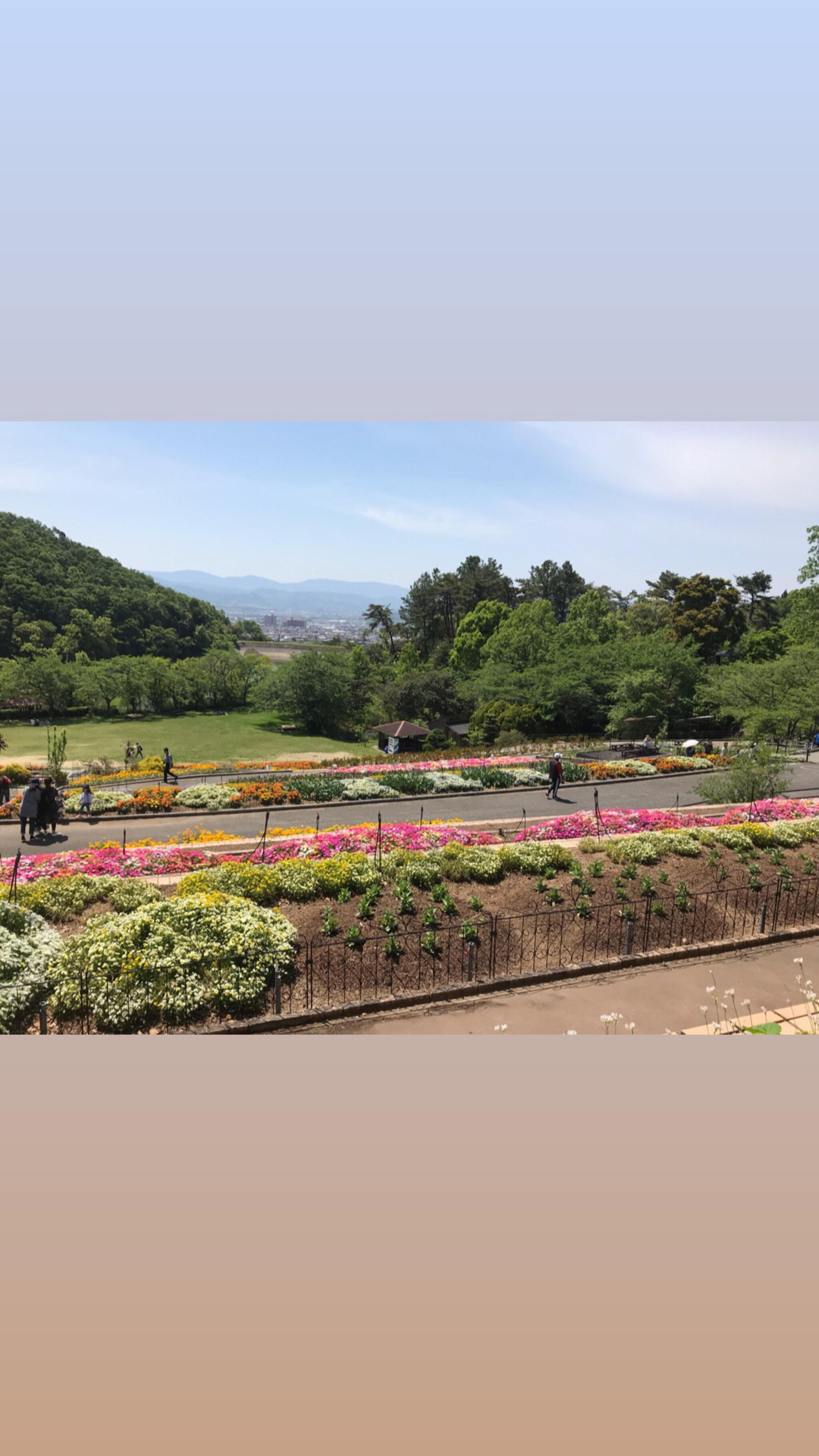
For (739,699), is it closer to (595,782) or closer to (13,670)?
(595,782)

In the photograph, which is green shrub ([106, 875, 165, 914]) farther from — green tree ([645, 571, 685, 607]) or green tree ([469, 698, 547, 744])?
green tree ([645, 571, 685, 607])

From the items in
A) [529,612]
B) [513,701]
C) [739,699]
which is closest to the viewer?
A: [739,699]

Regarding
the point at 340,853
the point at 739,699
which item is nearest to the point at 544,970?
the point at 340,853

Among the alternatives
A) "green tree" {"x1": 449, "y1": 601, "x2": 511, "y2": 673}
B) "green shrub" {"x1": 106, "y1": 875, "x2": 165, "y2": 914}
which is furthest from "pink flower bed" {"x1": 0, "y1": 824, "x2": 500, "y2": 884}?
"green tree" {"x1": 449, "y1": 601, "x2": 511, "y2": 673}

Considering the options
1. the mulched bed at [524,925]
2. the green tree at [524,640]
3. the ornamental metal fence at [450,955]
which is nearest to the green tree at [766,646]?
the green tree at [524,640]

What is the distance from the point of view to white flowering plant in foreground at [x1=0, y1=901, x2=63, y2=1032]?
5664 millimetres

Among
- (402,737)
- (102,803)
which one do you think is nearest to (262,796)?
(102,803)

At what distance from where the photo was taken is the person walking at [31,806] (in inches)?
515

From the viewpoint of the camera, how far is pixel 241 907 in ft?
23.2

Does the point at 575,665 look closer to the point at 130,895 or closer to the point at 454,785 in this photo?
the point at 454,785

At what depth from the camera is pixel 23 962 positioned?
6.15 metres

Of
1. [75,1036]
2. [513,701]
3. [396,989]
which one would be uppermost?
[513,701]

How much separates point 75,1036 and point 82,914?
3668mm

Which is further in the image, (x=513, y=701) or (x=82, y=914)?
(x=513, y=701)
